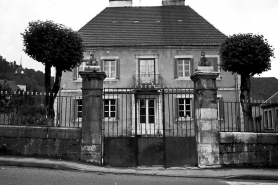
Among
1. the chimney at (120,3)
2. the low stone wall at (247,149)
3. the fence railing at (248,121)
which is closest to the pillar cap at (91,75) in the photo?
the fence railing at (248,121)

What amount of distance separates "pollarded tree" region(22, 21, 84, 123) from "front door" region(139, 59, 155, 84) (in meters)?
7.49

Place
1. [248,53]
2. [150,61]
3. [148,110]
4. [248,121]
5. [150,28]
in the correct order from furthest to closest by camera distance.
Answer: [150,28], [150,61], [148,110], [248,53], [248,121]

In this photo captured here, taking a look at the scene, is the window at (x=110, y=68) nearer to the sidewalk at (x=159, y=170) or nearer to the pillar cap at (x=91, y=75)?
the pillar cap at (x=91, y=75)

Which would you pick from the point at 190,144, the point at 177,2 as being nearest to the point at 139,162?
the point at 190,144

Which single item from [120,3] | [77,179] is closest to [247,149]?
[77,179]

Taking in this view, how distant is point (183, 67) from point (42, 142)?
14411 millimetres

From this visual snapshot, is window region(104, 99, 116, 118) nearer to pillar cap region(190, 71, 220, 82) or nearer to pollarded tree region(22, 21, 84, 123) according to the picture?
Result: pollarded tree region(22, 21, 84, 123)

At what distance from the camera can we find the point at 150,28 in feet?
79.7

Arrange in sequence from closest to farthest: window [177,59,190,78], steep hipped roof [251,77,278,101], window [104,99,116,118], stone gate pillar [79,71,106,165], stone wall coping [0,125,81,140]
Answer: stone gate pillar [79,71,106,165]
stone wall coping [0,125,81,140]
window [104,99,116,118]
window [177,59,190,78]
steep hipped roof [251,77,278,101]

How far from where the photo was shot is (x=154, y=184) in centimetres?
747

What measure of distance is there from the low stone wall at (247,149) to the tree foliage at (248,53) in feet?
22.5

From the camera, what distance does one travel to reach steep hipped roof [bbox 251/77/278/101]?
34438mm

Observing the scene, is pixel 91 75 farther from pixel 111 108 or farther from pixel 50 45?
pixel 111 108

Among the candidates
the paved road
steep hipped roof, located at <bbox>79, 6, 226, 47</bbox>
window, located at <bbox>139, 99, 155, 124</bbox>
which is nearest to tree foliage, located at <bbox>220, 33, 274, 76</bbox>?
steep hipped roof, located at <bbox>79, 6, 226, 47</bbox>
